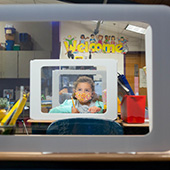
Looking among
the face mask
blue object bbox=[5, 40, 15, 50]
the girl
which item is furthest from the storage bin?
blue object bbox=[5, 40, 15, 50]

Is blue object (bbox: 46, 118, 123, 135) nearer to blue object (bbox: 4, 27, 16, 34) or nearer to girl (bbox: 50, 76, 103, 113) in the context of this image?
blue object (bbox: 4, 27, 16, 34)

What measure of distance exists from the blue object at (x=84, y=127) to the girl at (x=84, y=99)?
564mm

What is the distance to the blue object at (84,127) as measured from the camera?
0.86m

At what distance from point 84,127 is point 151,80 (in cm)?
29

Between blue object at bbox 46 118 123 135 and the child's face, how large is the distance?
709mm

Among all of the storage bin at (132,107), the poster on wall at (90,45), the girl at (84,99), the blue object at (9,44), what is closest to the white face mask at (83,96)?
the girl at (84,99)

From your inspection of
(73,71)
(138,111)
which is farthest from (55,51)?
(138,111)

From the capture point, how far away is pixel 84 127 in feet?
2.85

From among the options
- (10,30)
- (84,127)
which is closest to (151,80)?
(84,127)

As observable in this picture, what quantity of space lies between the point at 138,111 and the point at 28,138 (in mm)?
625
